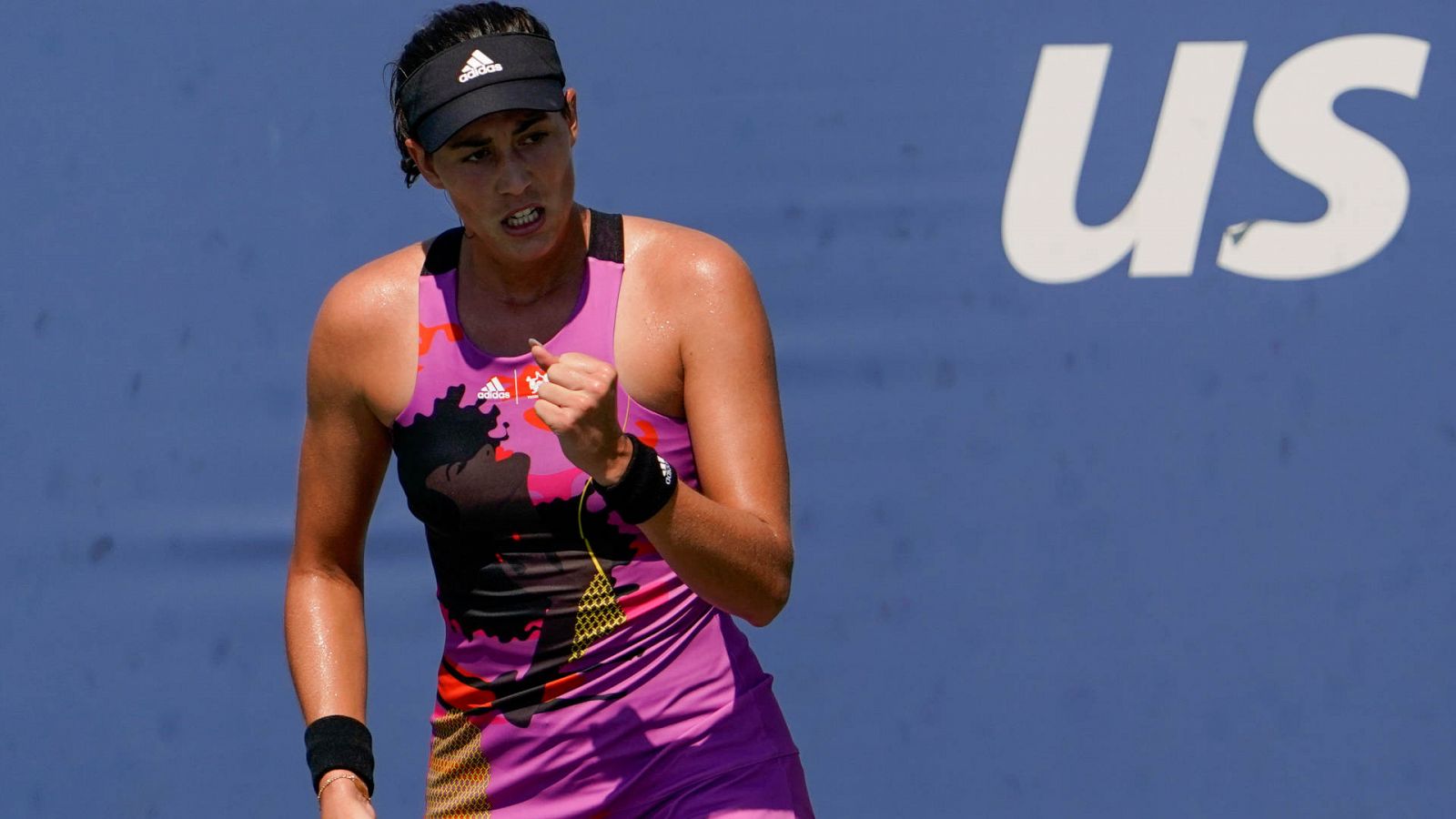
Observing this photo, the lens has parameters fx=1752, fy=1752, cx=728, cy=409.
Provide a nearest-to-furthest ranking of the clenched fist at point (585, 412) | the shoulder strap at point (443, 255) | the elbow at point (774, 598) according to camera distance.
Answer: the clenched fist at point (585, 412) < the elbow at point (774, 598) < the shoulder strap at point (443, 255)

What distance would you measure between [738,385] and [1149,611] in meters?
1.12

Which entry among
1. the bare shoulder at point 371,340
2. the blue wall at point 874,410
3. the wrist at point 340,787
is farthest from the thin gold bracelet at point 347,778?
the blue wall at point 874,410

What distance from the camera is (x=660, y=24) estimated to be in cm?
257

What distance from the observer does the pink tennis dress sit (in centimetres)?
169

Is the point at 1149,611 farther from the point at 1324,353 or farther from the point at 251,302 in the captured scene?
the point at 251,302

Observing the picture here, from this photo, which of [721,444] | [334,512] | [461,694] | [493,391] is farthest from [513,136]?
[461,694]

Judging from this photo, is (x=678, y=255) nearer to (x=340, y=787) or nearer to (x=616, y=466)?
(x=616, y=466)

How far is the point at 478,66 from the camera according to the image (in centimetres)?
166

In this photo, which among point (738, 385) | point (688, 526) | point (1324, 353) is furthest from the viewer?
point (1324, 353)

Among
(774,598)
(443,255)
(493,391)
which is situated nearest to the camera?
(774,598)

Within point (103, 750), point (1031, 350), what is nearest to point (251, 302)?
point (103, 750)

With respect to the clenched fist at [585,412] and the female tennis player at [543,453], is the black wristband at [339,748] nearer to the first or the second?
the female tennis player at [543,453]

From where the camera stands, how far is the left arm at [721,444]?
56.8 inches

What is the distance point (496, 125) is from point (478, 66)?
61mm
